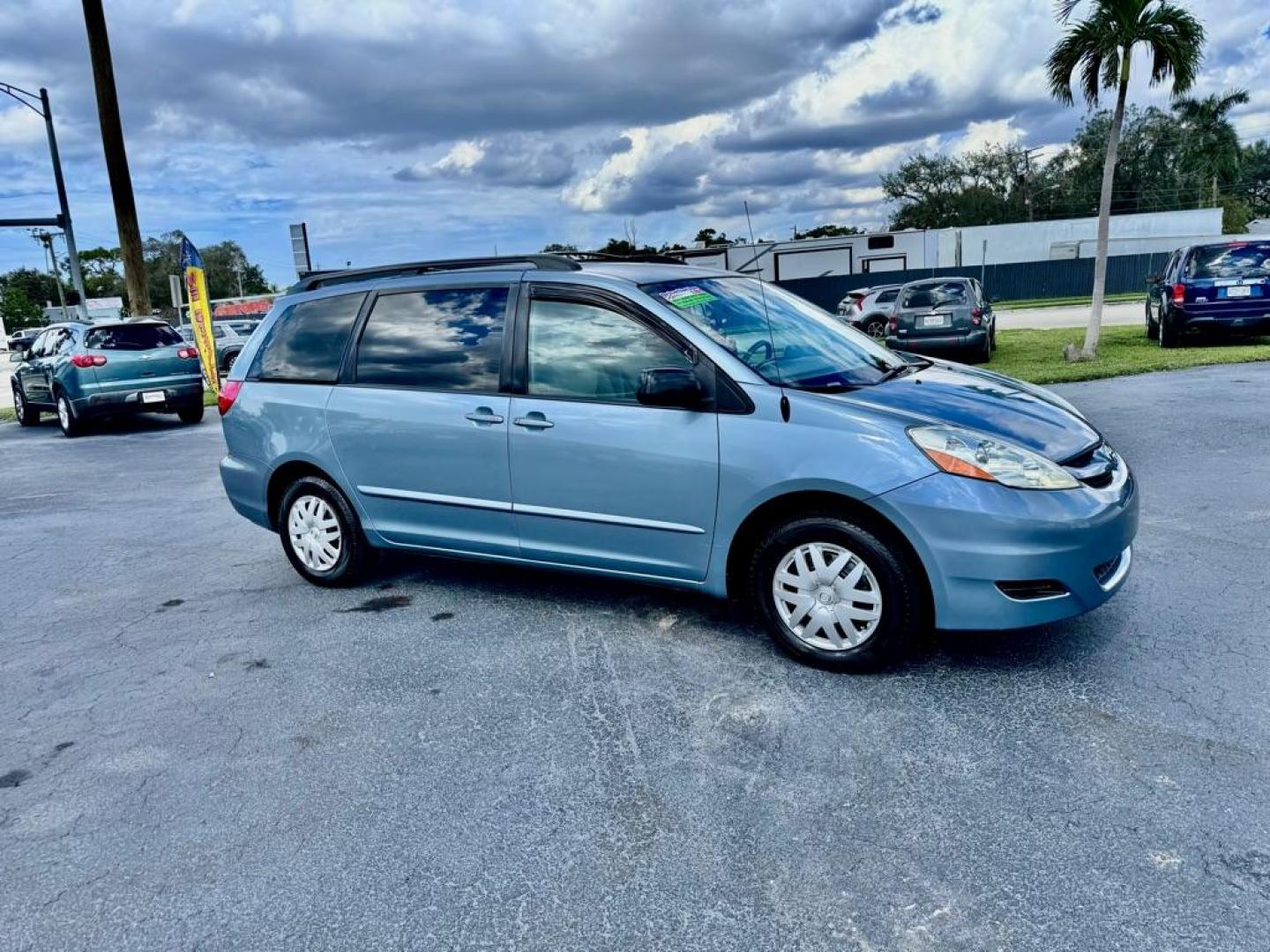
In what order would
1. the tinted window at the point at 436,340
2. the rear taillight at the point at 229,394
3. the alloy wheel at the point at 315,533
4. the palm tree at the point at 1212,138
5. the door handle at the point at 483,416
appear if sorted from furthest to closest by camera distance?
the palm tree at the point at 1212,138 < the rear taillight at the point at 229,394 < the alloy wheel at the point at 315,533 < the tinted window at the point at 436,340 < the door handle at the point at 483,416

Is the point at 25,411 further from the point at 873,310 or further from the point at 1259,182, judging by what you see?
the point at 1259,182

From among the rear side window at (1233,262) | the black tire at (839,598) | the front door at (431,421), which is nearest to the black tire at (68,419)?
the front door at (431,421)

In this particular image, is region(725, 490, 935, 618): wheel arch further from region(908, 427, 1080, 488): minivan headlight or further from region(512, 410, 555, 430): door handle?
region(512, 410, 555, 430): door handle

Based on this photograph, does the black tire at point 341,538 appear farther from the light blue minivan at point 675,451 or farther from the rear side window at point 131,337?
the rear side window at point 131,337

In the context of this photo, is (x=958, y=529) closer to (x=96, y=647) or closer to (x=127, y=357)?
(x=96, y=647)

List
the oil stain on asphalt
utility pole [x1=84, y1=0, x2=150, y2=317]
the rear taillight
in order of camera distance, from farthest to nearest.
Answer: utility pole [x1=84, y1=0, x2=150, y2=317], the rear taillight, the oil stain on asphalt

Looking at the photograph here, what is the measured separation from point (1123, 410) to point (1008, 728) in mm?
7663

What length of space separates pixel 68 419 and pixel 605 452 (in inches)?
488

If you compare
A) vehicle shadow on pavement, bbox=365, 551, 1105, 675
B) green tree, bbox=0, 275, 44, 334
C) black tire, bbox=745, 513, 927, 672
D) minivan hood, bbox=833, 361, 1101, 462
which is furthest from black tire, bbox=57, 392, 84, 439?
green tree, bbox=0, 275, 44, 334

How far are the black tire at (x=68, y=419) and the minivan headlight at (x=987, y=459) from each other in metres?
13.2

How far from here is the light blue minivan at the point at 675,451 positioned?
356 cm

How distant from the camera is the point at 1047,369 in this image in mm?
13320

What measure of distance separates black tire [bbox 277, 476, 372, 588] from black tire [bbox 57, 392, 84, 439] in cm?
981

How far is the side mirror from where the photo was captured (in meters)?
3.82
